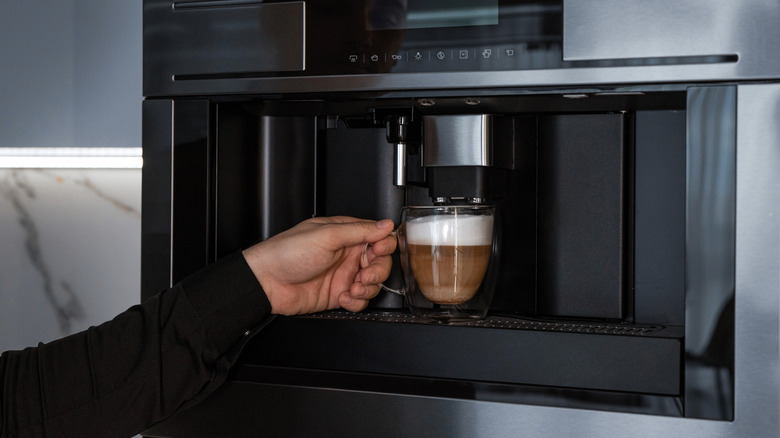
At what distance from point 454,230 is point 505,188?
0.08 m

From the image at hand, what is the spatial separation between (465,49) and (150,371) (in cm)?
42

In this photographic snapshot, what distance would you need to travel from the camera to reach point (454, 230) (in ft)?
2.28

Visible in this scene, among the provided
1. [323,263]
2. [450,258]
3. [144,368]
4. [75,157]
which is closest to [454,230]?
[450,258]

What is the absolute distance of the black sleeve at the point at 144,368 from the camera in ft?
2.26

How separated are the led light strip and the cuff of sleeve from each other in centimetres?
36

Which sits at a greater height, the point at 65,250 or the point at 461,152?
the point at 461,152

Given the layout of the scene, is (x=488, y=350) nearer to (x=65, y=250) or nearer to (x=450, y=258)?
(x=450, y=258)

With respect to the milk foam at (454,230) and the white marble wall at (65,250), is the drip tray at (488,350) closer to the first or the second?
the milk foam at (454,230)

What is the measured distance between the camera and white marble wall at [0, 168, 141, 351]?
1025 millimetres

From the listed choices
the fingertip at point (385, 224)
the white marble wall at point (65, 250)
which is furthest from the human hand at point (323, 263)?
the white marble wall at point (65, 250)

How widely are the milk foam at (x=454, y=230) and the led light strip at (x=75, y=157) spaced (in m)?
0.48

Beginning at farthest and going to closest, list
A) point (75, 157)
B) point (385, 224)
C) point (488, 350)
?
point (75, 157), point (385, 224), point (488, 350)

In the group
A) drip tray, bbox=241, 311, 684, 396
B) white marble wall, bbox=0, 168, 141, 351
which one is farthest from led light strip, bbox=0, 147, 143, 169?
drip tray, bbox=241, 311, 684, 396

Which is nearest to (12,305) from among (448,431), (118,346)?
(118,346)
